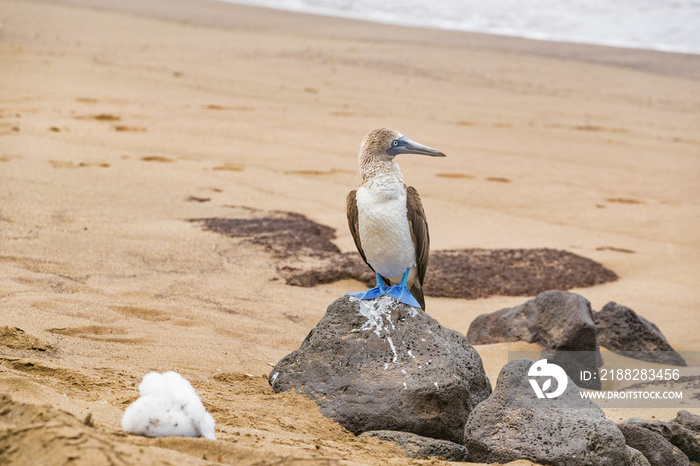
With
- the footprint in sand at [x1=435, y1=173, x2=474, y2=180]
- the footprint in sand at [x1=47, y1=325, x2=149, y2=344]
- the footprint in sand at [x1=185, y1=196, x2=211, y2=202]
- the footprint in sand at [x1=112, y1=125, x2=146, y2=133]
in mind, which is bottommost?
the footprint in sand at [x1=185, y1=196, x2=211, y2=202]

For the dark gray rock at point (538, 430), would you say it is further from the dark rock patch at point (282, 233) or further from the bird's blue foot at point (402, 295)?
the dark rock patch at point (282, 233)

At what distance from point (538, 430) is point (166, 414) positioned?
5.79 ft

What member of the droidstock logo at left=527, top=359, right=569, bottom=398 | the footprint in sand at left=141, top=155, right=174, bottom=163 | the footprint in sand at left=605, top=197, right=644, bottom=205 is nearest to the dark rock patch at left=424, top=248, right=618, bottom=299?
the footprint in sand at left=605, top=197, right=644, bottom=205

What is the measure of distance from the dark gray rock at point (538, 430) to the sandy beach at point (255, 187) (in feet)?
1.64

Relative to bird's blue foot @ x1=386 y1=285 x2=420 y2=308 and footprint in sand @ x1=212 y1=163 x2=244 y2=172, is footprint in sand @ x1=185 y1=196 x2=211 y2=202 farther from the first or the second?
bird's blue foot @ x1=386 y1=285 x2=420 y2=308

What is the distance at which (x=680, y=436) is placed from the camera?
4289 millimetres

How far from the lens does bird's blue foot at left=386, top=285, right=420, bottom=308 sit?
4531mm

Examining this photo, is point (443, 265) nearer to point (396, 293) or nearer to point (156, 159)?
point (396, 293)

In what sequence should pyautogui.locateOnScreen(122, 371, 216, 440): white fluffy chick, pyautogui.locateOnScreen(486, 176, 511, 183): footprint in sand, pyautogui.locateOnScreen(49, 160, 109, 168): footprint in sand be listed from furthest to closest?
1. pyautogui.locateOnScreen(486, 176, 511, 183): footprint in sand
2. pyautogui.locateOnScreen(49, 160, 109, 168): footprint in sand
3. pyautogui.locateOnScreen(122, 371, 216, 440): white fluffy chick

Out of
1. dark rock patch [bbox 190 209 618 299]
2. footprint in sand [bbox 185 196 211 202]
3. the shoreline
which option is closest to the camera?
dark rock patch [bbox 190 209 618 299]

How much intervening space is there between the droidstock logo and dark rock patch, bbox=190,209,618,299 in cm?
327

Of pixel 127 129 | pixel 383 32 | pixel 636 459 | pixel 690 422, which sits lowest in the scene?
pixel 690 422

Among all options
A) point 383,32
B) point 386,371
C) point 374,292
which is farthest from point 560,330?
point 383,32

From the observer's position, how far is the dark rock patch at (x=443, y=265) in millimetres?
7457
